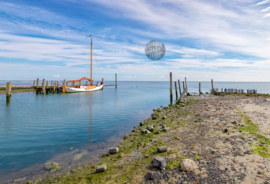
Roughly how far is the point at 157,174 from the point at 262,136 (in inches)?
245

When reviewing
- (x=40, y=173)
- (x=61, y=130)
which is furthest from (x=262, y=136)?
(x=61, y=130)

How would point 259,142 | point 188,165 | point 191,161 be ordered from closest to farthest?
point 188,165 → point 191,161 → point 259,142

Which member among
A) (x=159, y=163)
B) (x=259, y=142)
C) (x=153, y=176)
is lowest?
(x=153, y=176)

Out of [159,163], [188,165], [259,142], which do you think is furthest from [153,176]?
[259,142]

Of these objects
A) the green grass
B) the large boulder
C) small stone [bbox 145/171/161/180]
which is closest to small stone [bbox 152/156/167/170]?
small stone [bbox 145/171/161/180]

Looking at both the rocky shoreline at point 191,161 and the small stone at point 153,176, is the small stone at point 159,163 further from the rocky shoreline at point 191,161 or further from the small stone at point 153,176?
the small stone at point 153,176

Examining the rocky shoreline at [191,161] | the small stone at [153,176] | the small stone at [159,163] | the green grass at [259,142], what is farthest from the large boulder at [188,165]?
the green grass at [259,142]

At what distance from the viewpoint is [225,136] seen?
771 cm

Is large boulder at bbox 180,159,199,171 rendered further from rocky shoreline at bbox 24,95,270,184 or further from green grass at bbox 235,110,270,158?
green grass at bbox 235,110,270,158

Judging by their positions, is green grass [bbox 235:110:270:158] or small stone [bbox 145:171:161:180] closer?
small stone [bbox 145:171:161:180]

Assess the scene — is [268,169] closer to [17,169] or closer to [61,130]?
[17,169]

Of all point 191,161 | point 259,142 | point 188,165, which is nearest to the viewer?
point 188,165

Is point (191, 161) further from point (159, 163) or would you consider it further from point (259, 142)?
point (259, 142)

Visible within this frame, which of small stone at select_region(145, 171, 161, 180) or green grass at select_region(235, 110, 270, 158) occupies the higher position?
green grass at select_region(235, 110, 270, 158)
